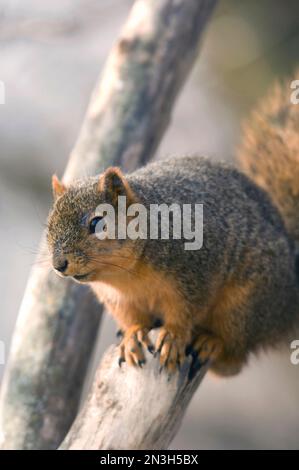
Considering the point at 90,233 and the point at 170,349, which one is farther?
the point at 170,349

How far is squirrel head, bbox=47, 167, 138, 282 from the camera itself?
80.3 inches

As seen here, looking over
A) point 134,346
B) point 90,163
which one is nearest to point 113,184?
point 134,346

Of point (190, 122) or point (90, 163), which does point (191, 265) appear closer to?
point (90, 163)

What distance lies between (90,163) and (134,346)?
1.03m

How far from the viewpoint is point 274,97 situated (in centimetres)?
330

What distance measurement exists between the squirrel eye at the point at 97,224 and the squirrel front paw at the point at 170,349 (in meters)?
0.50

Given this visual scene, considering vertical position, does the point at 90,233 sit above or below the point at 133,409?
above

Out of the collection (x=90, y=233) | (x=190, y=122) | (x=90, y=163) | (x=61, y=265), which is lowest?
(x=61, y=265)

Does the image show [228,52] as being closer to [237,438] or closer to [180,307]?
[237,438]

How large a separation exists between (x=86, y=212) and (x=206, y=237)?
51cm

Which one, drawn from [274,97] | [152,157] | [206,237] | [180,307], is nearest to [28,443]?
[180,307]

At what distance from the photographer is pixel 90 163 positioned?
3.17 metres

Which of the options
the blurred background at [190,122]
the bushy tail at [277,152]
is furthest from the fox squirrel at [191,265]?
the blurred background at [190,122]

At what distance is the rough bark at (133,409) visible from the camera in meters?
2.29
